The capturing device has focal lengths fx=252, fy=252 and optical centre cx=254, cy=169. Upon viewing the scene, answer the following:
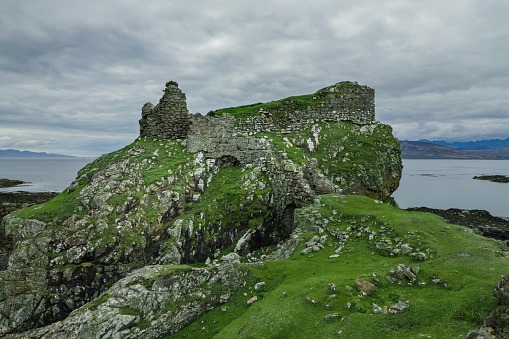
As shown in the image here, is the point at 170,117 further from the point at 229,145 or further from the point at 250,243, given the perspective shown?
the point at 250,243

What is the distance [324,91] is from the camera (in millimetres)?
28688

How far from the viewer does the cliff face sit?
16.0 m

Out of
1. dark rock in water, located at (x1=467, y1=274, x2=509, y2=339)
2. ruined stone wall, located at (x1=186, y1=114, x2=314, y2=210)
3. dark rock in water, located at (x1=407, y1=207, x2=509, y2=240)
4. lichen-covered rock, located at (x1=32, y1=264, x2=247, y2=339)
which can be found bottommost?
dark rock in water, located at (x1=407, y1=207, x2=509, y2=240)

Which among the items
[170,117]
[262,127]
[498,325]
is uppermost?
[170,117]

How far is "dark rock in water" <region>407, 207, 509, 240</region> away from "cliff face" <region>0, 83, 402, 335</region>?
65.6ft

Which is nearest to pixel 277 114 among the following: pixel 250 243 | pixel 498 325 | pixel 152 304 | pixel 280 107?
pixel 280 107

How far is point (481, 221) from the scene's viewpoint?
40.7 meters

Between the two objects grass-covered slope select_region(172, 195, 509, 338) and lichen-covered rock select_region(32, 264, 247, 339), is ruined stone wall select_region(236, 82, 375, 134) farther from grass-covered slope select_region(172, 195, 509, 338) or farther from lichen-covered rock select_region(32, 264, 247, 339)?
lichen-covered rock select_region(32, 264, 247, 339)

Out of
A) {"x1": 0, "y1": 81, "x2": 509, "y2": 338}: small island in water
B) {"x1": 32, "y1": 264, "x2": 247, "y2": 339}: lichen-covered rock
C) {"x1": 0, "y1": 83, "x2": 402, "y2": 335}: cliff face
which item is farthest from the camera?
{"x1": 0, "y1": 83, "x2": 402, "y2": 335}: cliff face

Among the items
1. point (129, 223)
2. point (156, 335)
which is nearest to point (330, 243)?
point (156, 335)

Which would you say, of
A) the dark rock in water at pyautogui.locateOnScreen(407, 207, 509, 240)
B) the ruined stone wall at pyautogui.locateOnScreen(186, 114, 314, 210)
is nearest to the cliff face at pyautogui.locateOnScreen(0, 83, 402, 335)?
the ruined stone wall at pyautogui.locateOnScreen(186, 114, 314, 210)

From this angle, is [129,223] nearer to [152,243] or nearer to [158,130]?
[152,243]

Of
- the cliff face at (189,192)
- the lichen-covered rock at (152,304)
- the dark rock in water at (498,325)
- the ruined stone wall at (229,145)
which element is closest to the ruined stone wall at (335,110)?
the cliff face at (189,192)

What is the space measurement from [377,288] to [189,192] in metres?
16.3
